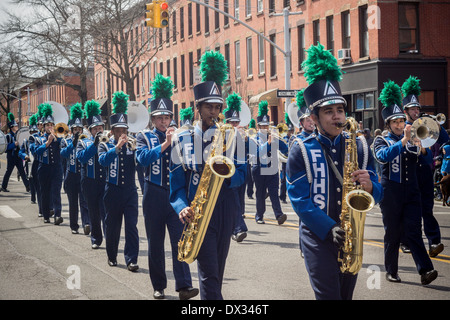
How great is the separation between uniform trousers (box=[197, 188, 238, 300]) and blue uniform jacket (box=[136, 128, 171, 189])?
177 cm

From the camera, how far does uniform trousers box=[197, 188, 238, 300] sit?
5.21m

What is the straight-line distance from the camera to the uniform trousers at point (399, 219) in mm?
7840

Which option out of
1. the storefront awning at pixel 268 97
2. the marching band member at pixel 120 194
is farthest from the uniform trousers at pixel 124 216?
the storefront awning at pixel 268 97

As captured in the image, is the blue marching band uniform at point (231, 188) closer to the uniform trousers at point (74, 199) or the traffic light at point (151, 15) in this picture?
the uniform trousers at point (74, 199)

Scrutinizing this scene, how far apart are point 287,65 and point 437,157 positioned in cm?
959

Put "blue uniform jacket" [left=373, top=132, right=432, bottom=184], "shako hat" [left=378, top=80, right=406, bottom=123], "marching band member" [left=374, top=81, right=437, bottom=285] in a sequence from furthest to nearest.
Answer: "shako hat" [left=378, top=80, right=406, bottom=123]
"blue uniform jacket" [left=373, top=132, right=432, bottom=184]
"marching band member" [left=374, top=81, right=437, bottom=285]

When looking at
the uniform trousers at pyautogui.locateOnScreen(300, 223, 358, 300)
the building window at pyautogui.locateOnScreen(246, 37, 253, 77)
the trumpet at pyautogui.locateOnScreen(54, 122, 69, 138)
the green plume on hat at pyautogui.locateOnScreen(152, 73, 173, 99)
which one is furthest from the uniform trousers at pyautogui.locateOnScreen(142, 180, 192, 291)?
the building window at pyautogui.locateOnScreen(246, 37, 253, 77)

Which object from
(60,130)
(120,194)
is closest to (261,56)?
(60,130)

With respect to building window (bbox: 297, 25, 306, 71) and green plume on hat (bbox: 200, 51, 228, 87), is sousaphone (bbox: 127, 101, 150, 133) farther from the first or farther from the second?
building window (bbox: 297, 25, 306, 71)

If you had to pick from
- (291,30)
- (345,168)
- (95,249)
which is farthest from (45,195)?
(291,30)

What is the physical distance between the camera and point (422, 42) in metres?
28.5

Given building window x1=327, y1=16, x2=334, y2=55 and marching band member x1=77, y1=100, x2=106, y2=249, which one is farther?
building window x1=327, y1=16, x2=334, y2=55
